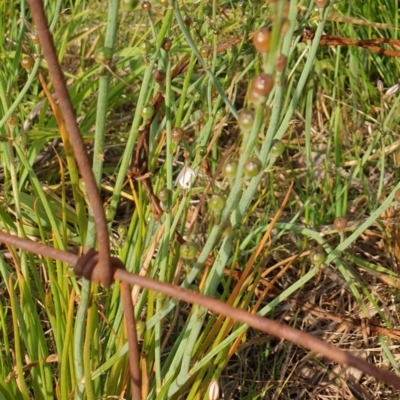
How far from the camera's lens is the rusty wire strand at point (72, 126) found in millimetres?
459

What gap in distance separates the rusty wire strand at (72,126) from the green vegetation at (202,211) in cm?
10

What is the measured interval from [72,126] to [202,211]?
0.68m

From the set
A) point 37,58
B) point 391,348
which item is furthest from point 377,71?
point 37,58

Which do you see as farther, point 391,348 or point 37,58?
point 391,348

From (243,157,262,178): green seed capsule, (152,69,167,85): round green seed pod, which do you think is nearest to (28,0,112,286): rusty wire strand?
(243,157,262,178): green seed capsule

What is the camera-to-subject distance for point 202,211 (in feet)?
3.78

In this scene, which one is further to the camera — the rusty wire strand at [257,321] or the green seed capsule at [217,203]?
the green seed capsule at [217,203]

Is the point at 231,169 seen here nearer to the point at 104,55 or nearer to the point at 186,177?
the point at 104,55

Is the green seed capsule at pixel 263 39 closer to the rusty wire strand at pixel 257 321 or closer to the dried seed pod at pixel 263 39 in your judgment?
the dried seed pod at pixel 263 39

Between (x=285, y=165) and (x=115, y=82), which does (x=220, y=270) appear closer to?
(x=285, y=165)

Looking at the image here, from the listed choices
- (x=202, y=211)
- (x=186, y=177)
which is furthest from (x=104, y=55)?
(x=202, y=211)

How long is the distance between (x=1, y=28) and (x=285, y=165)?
27.2 inches

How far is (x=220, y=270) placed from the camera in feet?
2.32

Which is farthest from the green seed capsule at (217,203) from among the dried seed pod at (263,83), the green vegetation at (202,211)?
the dried seed pod at (263,83)
